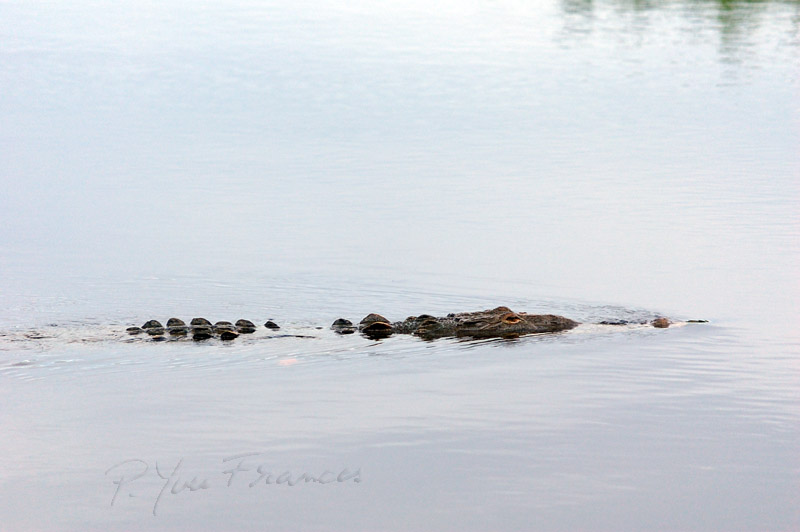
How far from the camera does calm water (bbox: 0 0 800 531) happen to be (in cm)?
1077

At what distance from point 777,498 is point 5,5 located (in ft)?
158

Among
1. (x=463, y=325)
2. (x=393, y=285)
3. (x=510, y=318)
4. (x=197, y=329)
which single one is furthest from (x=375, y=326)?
(x=393, y=285)

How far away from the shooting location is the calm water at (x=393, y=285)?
10.8 m

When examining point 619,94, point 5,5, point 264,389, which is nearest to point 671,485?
point 264,389

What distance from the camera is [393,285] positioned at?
18.1 metres

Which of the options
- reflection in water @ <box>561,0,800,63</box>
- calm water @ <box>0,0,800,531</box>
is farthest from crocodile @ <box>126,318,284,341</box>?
reflection in water @ <box>561,0,800,63</box>

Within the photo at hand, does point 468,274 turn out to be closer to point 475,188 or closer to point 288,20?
point 475,188

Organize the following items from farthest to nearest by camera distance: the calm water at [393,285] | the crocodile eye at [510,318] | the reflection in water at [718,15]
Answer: the reflection in water at [718,15]
the crocodile eye at [510,318]
the calm water at [393,285]

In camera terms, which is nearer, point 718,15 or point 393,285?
point 393,285

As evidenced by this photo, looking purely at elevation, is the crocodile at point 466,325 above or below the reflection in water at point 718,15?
below

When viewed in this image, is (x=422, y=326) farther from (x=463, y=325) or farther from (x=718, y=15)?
(x=718, y=15)

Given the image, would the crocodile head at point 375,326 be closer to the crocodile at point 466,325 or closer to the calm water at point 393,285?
the crocodile at point 466,325

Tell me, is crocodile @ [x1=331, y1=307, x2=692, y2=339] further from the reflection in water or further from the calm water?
the reflection in water

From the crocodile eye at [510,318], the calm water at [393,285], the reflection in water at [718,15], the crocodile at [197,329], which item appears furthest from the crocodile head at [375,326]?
the reflection in water at [718,15]
